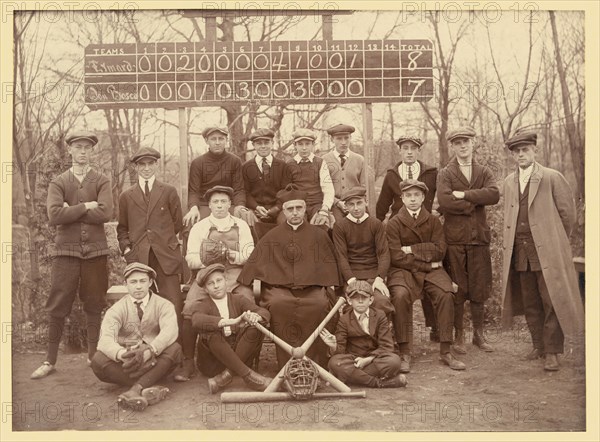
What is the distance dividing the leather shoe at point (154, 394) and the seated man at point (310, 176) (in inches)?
86.6

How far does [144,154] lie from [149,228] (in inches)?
29.7

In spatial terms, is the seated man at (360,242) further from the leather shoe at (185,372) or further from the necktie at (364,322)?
the leather shoe at (185,372)

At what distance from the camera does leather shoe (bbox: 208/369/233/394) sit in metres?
6.14

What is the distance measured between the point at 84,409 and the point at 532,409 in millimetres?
4303

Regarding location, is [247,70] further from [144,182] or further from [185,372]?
[185,372]

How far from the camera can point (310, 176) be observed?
6785 mm

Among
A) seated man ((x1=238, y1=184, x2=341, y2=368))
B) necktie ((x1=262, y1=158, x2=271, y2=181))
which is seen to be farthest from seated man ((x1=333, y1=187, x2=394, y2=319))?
necktie ((x1=262, y1=158, x2=271, y2=181))

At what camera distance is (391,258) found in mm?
6508

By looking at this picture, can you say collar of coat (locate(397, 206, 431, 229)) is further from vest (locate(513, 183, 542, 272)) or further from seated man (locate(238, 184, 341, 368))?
vest (locate(513, 183, 542, 272))

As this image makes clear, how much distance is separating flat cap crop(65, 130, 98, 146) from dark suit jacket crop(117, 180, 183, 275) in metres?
0.68

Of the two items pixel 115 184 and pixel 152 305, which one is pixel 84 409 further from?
pixel 115 184

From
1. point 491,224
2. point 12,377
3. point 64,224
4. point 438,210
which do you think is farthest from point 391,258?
point 12,377

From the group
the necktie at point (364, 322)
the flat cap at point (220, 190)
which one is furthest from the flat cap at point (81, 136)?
the necktie at point (364, 322)

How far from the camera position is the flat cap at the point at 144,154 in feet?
21.8
